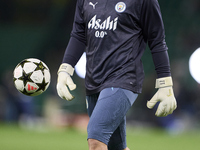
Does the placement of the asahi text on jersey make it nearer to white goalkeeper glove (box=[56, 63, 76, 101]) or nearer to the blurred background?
white goalkeeper glove (box=[56, 63, 76, 101])

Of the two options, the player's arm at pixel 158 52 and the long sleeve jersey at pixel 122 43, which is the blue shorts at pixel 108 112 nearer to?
the long sleeve jersey at pixel 122 43

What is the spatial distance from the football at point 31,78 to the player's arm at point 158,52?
56.4 inches

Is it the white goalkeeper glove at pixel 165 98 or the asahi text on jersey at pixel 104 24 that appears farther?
the asahi text on jersey at pixel 104 24

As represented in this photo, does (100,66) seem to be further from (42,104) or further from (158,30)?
(42,104)

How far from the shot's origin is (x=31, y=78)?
15.7 ft

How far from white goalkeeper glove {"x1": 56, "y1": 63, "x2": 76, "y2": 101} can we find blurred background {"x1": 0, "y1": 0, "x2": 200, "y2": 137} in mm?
9628

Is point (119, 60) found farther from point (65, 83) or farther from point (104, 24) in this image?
point (65, 83)

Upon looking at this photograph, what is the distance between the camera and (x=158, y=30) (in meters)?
3.89

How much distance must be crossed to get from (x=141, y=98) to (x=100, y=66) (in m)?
11.9

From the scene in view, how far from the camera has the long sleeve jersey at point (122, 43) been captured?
3.79 m

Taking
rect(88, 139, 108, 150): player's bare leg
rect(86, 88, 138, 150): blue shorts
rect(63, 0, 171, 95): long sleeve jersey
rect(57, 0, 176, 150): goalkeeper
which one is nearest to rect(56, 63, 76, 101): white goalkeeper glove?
rect(57, 0, 176, 150): goalkeeper

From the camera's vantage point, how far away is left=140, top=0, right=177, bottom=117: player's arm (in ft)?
12.5

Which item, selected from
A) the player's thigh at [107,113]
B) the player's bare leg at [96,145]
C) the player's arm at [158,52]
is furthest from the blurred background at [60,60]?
the player's bare leg at [96,145]

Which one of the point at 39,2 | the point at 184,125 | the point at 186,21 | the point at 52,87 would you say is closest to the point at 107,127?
the point at 184,125
